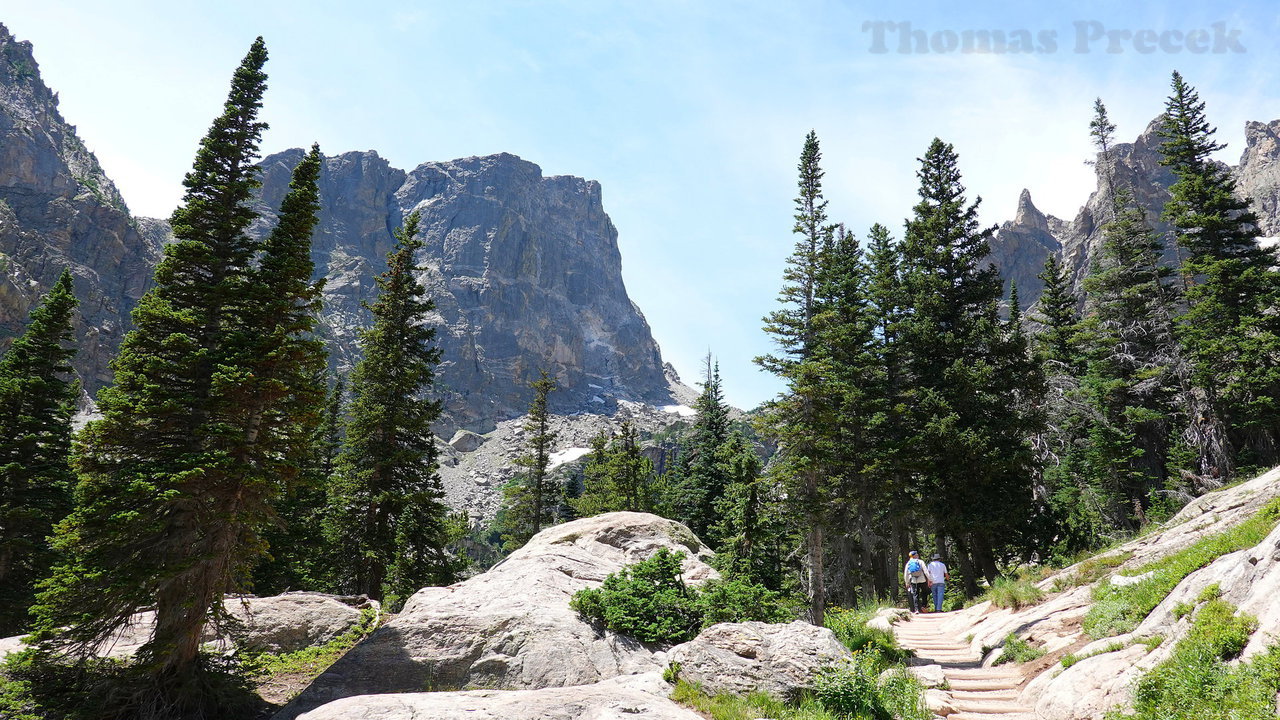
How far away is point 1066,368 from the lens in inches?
1430

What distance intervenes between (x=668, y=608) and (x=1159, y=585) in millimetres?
8723

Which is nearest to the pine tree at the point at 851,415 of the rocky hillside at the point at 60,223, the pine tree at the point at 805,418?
the pine tree at the point at 805,418

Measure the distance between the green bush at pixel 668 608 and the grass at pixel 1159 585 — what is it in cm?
596

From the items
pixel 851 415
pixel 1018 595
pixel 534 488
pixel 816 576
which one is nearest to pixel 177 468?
pixel 816 576

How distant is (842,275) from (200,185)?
2715 centimetres

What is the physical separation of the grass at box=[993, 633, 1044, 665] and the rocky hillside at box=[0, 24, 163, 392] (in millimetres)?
143709

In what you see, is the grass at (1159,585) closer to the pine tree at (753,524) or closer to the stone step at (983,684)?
the stone step at (983,684)

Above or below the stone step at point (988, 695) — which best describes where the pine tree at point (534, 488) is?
above

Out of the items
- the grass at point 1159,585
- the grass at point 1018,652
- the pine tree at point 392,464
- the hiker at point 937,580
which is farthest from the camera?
the pine tree at point 392,464

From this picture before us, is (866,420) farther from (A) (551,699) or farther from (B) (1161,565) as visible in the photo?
(A) (551,699)

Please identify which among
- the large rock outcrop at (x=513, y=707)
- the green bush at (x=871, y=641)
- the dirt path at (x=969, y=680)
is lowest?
the dirt path at (x=969, y=680)

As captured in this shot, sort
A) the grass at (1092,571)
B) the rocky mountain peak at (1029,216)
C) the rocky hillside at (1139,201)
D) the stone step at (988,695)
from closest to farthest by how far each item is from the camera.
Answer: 1. the stone step at (988,695)
2. the grass at (1092,571)
3. the rocky hillside at (1139,201)
4. the rocky mountain peak at (1029,216)

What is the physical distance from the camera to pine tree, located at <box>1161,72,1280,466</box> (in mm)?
25297

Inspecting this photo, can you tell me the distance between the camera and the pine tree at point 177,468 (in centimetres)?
1111
